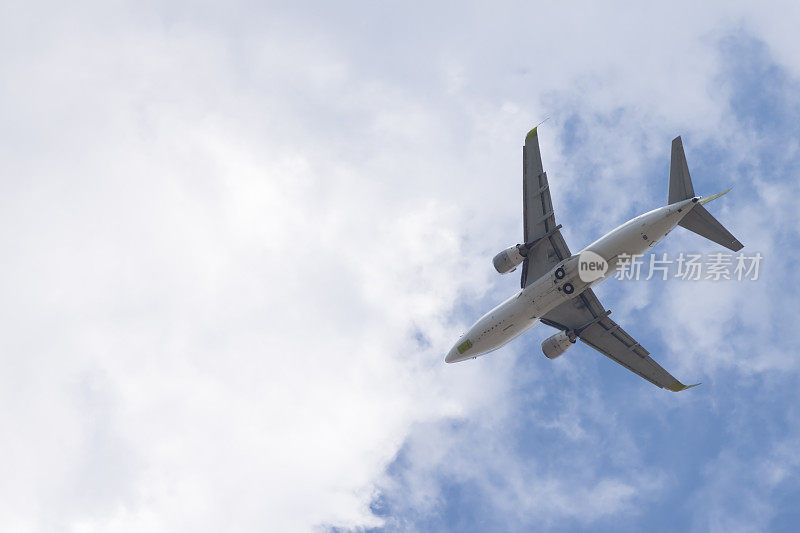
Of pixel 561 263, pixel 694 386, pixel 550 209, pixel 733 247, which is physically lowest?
pixel 694 386

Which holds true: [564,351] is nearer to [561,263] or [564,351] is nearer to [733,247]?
[561,263]

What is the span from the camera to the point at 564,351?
59.4 metres

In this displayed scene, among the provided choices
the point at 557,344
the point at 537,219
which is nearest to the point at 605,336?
the point at 557,344

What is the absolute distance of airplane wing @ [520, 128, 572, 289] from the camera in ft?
172

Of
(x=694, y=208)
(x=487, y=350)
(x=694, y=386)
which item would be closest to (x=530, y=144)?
(x=694, y=208)

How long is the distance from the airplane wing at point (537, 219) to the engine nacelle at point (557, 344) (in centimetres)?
581

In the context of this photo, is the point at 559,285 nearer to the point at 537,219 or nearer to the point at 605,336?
the point at 537,219

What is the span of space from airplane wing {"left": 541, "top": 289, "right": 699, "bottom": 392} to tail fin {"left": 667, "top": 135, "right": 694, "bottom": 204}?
12.2 meters

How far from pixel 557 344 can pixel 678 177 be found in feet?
52.4

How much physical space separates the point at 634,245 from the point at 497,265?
10.1 m

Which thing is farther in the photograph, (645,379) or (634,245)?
(645,379)

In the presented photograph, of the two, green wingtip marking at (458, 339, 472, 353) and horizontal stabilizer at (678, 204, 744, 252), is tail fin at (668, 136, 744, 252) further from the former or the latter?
green wingtip marking at (458, 339, 472, 353)

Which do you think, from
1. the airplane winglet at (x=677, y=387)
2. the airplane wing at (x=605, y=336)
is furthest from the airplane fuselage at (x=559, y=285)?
the airplane winglet at (x=677, y=387)

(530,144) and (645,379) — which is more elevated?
(530,144)
